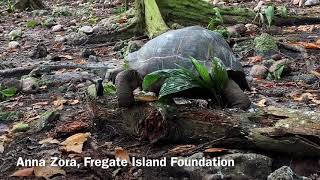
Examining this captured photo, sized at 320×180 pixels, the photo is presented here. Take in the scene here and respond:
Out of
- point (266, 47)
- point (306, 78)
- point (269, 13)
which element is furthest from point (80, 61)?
point (306, 78)

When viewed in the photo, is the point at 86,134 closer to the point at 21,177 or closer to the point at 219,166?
the point at 21,177

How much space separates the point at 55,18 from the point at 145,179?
28.5ft

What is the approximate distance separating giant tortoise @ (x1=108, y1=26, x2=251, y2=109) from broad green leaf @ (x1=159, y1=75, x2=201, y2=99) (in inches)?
7.2

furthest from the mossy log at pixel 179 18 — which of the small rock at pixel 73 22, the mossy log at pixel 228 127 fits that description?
the mossy log at pixel 228 127

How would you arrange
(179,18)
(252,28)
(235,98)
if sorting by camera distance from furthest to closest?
1. (179,18)
2. (252,28)
3. (235,98)

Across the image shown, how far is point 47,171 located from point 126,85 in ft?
2.89

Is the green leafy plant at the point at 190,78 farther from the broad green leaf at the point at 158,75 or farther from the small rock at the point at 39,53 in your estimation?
the small rock at the point at 39,53

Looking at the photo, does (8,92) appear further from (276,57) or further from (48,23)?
(48,23)

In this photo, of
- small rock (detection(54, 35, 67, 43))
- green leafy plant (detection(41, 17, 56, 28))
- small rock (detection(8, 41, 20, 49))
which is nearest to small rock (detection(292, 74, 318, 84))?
small rock (detection(54, 35, 67, 43))

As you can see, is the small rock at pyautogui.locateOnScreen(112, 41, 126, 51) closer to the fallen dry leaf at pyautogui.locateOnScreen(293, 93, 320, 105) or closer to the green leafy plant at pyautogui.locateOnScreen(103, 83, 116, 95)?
the green leafy plant at pyautogui.locateOnScreen(103, 83, 116, 95)

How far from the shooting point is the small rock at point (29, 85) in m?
5.16

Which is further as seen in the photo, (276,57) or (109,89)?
(276,57)

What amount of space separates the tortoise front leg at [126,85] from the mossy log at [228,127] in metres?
0.07

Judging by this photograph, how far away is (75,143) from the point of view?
11.1ft
